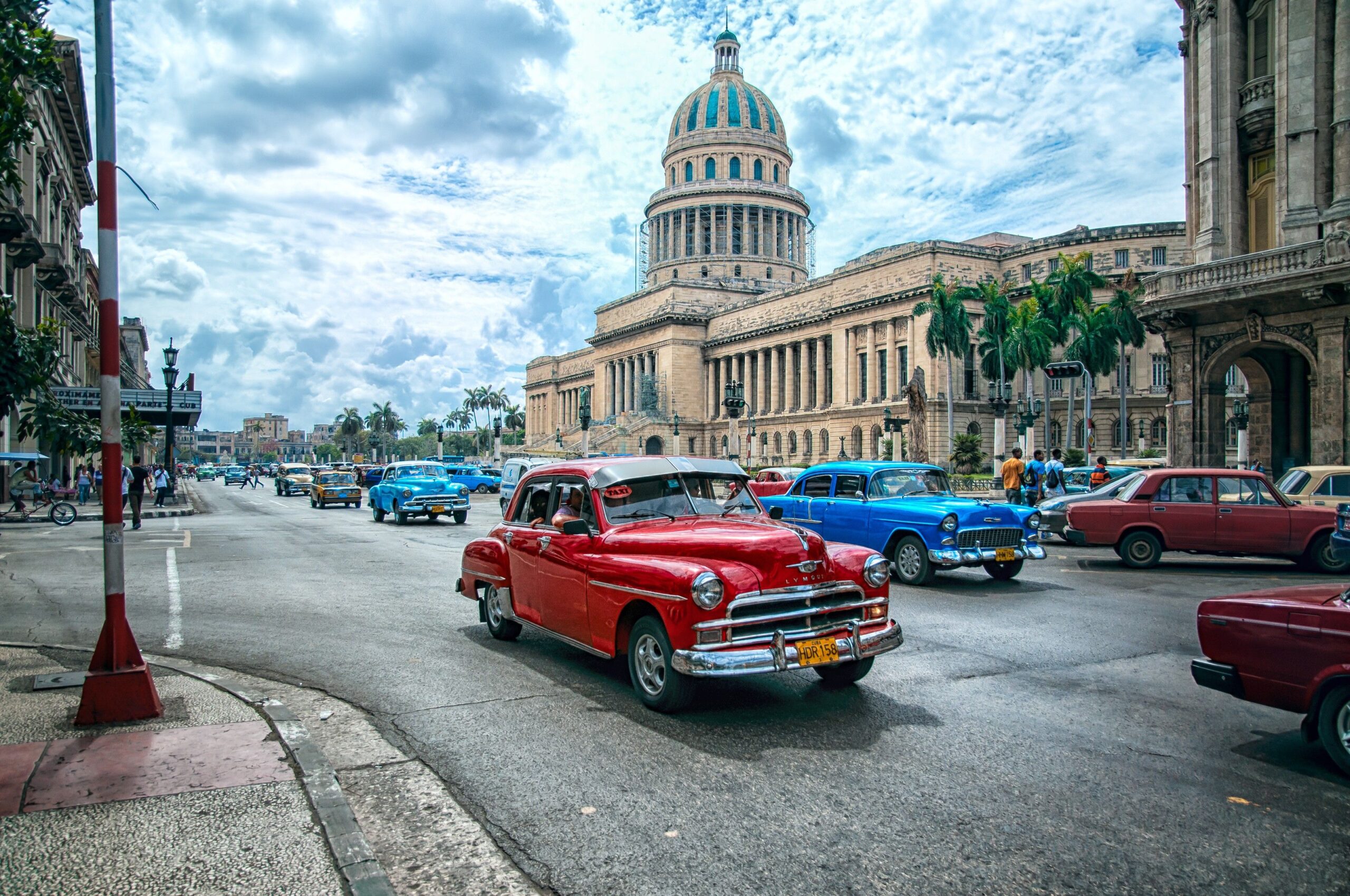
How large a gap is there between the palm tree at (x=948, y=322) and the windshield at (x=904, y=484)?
38339mm

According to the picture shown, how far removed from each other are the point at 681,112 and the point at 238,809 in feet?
345

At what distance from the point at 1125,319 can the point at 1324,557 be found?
36.9 meters

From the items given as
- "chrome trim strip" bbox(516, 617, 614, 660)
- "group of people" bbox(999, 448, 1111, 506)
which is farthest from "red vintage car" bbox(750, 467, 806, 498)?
"chrome trim strip" bbox(516, 617, 614, 660)

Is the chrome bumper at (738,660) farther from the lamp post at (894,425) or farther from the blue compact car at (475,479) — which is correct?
the blue compact car at (475,479)

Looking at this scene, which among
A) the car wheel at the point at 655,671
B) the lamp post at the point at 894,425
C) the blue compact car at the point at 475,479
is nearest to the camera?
the car wheel at the point at 655,671

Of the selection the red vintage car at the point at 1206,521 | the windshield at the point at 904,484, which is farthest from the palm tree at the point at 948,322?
the windshield at the point at 904,484

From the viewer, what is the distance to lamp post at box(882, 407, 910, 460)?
45.7 meters

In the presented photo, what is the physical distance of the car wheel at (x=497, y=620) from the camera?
→ 864 centimetres

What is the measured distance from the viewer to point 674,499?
24.6ft

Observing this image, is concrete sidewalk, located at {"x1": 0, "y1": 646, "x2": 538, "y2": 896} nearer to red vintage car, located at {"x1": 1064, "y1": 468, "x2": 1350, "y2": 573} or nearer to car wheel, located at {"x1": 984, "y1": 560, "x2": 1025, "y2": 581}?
car wheel, located at {"x1": 984, "y1": 560, "x2": 1025, "y2": 581}

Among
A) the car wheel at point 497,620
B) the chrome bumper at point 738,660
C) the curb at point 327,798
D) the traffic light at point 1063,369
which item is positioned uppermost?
the traffic light at point 1063,369

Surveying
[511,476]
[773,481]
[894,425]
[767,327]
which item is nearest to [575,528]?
[773,481]

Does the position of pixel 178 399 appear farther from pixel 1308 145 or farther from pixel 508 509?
pixel 1308 145

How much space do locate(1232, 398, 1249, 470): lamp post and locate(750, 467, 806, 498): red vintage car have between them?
11983mm
